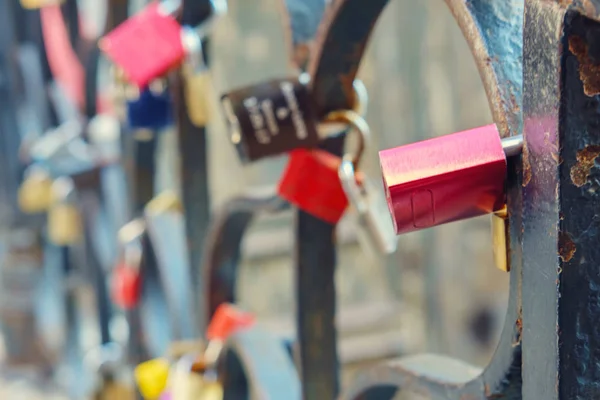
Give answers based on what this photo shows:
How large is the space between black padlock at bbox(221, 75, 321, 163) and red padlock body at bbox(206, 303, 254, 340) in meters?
0.17

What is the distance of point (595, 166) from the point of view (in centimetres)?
21

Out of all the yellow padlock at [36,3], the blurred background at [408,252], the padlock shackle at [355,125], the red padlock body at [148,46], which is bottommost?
the blurred background at [408,252]

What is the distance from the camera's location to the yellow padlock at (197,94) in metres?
0.56

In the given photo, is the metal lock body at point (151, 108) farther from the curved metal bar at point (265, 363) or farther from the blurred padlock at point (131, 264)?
the curved metal bar at point (265, 363)

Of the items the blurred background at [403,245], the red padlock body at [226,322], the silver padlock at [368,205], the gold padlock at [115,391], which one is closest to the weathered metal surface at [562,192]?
the silver padlock at [368,205]

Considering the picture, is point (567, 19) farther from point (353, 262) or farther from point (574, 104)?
point (353, 262)

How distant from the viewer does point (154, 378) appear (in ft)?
2.13

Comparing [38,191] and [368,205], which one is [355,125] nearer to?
[368,205]

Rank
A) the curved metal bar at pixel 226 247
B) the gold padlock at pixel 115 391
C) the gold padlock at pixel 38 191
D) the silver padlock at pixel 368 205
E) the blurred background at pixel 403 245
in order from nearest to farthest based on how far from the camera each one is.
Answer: the silver padlock at pixel 368 205 → the curved metal bar at pixel 226 247 → the gold padlock at pixel 115 391 → the gold padlock at pixel 38 191 → the blurred background at pixel 403 245

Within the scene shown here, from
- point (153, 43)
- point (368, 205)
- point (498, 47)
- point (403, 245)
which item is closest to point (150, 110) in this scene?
point (153, 43)

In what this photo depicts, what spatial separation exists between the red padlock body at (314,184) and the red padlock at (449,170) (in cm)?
16

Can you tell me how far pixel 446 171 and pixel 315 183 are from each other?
0.18m

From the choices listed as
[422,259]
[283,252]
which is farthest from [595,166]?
[422,259]

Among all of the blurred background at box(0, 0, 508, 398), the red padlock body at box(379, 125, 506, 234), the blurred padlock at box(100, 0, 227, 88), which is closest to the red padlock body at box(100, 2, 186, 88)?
the blurred padlock at box(100, 0, 227, 88)
